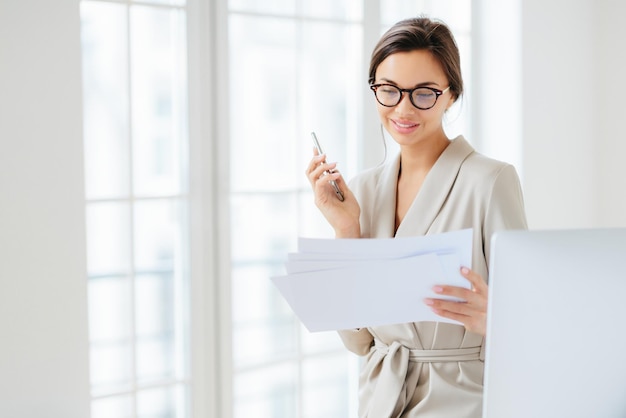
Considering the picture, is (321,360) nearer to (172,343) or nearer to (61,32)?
(172,343)

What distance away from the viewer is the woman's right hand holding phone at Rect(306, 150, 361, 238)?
182cm

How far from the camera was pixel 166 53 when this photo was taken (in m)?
2.66

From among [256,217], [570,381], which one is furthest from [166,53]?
[570,381]

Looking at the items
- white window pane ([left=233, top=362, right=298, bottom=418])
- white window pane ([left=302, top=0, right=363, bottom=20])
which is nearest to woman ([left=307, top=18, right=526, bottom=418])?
white window pane ([left=233, top=362, right=298, bottom=418])

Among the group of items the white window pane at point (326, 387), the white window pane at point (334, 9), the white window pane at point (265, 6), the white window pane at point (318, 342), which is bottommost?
the white window pane at point (326, 387)

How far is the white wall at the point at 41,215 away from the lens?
2.18m

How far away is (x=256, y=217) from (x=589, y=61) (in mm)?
2057

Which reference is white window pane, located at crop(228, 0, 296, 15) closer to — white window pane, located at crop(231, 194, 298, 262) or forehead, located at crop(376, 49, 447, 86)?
white window pane, located at crop(231, 194, 298, 262)

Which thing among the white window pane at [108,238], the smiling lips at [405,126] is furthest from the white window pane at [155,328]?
the smiling lips at [405,126]

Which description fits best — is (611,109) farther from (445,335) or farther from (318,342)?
(445,335)

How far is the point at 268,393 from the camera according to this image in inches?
118

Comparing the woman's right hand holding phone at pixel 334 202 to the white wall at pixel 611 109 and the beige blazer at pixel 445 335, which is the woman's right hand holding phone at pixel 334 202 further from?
the white wall at pixel 611 109

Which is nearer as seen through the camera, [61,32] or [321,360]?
[61,32]

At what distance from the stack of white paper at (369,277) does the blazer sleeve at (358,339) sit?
37cm
